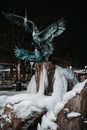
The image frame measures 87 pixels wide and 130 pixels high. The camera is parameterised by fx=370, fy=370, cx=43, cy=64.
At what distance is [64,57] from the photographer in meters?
36.1

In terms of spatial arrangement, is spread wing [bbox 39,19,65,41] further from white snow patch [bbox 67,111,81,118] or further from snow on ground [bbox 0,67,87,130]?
white snow patch [bbox 67,111,81,118]

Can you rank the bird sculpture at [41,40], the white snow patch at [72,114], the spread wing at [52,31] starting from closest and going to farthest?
the white snow patch at [72,114] < the bird sculpture at [41,40] < the spread wing at [52,31]

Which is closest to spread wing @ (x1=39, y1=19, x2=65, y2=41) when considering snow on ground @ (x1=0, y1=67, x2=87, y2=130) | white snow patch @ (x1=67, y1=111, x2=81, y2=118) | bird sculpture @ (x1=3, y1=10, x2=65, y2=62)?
bird sculpture @ (x1=3, y1=10, x2=65, y2=62)

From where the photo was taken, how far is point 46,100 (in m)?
13.2

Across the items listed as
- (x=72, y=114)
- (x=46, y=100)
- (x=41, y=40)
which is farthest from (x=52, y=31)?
(x=72, y=114)

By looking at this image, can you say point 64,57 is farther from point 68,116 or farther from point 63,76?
point 68,116

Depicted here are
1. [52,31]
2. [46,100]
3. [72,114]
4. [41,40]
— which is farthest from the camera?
[52,31]

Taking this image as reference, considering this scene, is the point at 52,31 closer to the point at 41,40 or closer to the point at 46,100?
the point at 41,40

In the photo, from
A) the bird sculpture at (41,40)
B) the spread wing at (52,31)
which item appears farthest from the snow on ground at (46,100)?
the spread wing at (52,31)

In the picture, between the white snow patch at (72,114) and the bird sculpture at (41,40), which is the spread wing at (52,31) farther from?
the white snow patch at (72,114)

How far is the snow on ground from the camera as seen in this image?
12.1 meters

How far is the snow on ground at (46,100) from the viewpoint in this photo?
12127 mm

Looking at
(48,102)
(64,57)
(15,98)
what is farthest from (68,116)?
(64,57)

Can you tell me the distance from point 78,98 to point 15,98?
2593 mm
